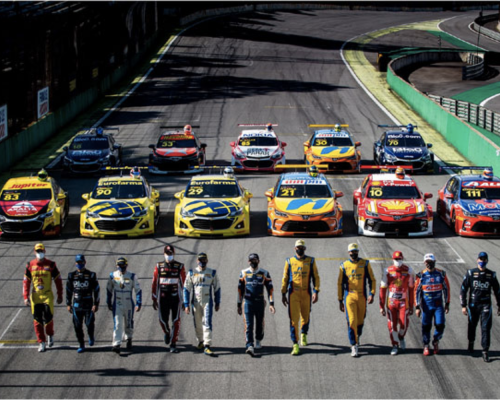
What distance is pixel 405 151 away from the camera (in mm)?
30406

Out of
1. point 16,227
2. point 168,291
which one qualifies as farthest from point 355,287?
point 16,227

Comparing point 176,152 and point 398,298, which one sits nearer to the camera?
point 398,298

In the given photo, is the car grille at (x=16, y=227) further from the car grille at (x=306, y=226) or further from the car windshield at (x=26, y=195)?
the car grille at (x=306, y=226)

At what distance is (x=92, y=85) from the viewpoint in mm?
50875

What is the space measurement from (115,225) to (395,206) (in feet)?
23.1

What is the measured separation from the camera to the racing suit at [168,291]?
1393 centimetres

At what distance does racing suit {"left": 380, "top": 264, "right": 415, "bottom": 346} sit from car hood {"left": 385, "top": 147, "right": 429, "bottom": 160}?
16708 mm

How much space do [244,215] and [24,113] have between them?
65.6 feet

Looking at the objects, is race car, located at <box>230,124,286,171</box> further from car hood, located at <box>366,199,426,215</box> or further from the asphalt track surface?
car hood, located at <box>366,199,426,215</box>

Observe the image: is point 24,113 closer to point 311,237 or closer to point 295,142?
point 295,142

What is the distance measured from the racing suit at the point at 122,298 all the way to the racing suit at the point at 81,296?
29 cm

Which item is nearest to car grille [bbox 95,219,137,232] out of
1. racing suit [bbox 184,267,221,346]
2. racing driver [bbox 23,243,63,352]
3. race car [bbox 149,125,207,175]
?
racing driver [bbox 23,243,63,352]

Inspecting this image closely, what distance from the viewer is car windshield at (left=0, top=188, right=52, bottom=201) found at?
73.8 ft

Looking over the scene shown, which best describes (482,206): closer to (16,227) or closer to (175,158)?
(16,227)
